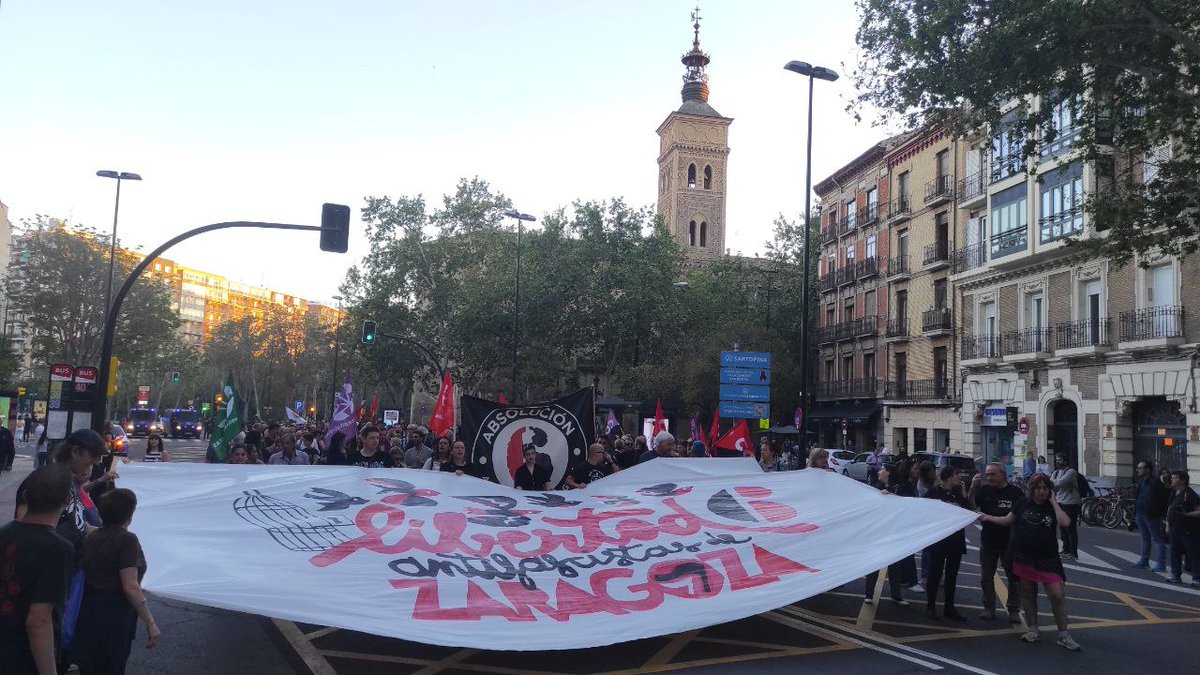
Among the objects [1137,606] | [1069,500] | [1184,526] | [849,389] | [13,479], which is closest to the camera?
[1137,606]

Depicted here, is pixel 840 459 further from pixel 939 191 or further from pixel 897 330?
pixel 939 191

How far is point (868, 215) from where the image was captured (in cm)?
4684

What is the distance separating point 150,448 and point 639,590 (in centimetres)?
998

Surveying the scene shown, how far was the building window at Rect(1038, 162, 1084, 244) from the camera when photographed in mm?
29031

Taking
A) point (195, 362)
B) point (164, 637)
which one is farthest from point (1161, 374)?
point (195, 362)

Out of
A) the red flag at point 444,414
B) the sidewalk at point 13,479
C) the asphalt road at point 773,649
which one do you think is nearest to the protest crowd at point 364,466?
the asphalt road at point 773,649

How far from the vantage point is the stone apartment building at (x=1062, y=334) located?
26172 mm

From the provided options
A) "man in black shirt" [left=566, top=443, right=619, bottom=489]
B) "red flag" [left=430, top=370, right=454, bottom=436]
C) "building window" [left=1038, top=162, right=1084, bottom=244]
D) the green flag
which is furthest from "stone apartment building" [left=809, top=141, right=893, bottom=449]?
"man in black shirt" [left=566, top=443, right=619, bottom=489]

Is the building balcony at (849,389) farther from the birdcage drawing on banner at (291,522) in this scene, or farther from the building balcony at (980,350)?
the birdcage drawing on banner at (291,522)

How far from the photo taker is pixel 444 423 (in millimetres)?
18219

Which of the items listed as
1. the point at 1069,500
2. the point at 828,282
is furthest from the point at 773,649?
the point at 828,282

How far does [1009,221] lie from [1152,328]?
7.94m

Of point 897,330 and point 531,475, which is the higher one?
point 897,330

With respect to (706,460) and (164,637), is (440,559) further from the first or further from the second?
(706,460)
